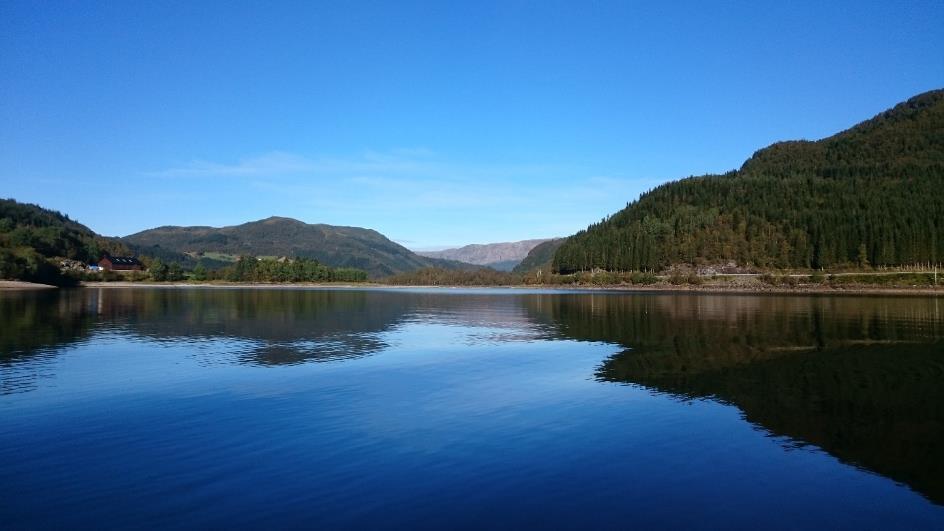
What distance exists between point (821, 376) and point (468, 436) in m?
19.3

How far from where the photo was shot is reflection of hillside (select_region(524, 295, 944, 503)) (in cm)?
1758

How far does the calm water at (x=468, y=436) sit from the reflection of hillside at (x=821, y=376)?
141 mm

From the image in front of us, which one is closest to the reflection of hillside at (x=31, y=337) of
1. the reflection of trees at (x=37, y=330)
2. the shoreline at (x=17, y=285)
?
the reflection of trees at (x=37, y=330)

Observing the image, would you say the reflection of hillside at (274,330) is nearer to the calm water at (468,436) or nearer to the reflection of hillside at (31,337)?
the calm water at (468,436)

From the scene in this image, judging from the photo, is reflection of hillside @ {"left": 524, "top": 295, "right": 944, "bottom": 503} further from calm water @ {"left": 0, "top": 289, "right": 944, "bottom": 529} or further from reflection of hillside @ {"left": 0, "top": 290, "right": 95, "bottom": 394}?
reflection of hillside @ {"left": 0, "top": 290, "right": 95, "bottom": 394}

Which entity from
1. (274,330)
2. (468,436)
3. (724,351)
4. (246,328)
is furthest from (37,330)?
(724,351)

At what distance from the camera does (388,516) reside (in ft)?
39.5

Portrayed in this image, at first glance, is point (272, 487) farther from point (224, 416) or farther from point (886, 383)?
point (886, 383)

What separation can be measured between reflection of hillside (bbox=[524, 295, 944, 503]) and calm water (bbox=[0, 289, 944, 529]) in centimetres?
14

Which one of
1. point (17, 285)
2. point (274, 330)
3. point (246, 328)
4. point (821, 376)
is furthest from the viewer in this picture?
point (17, 285)

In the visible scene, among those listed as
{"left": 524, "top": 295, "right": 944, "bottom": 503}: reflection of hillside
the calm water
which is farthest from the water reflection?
the calm water

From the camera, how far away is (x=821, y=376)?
27812 mm

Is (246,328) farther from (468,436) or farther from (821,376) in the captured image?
(821,376)

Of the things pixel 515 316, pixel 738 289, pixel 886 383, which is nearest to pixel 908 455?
pixel 886 383
